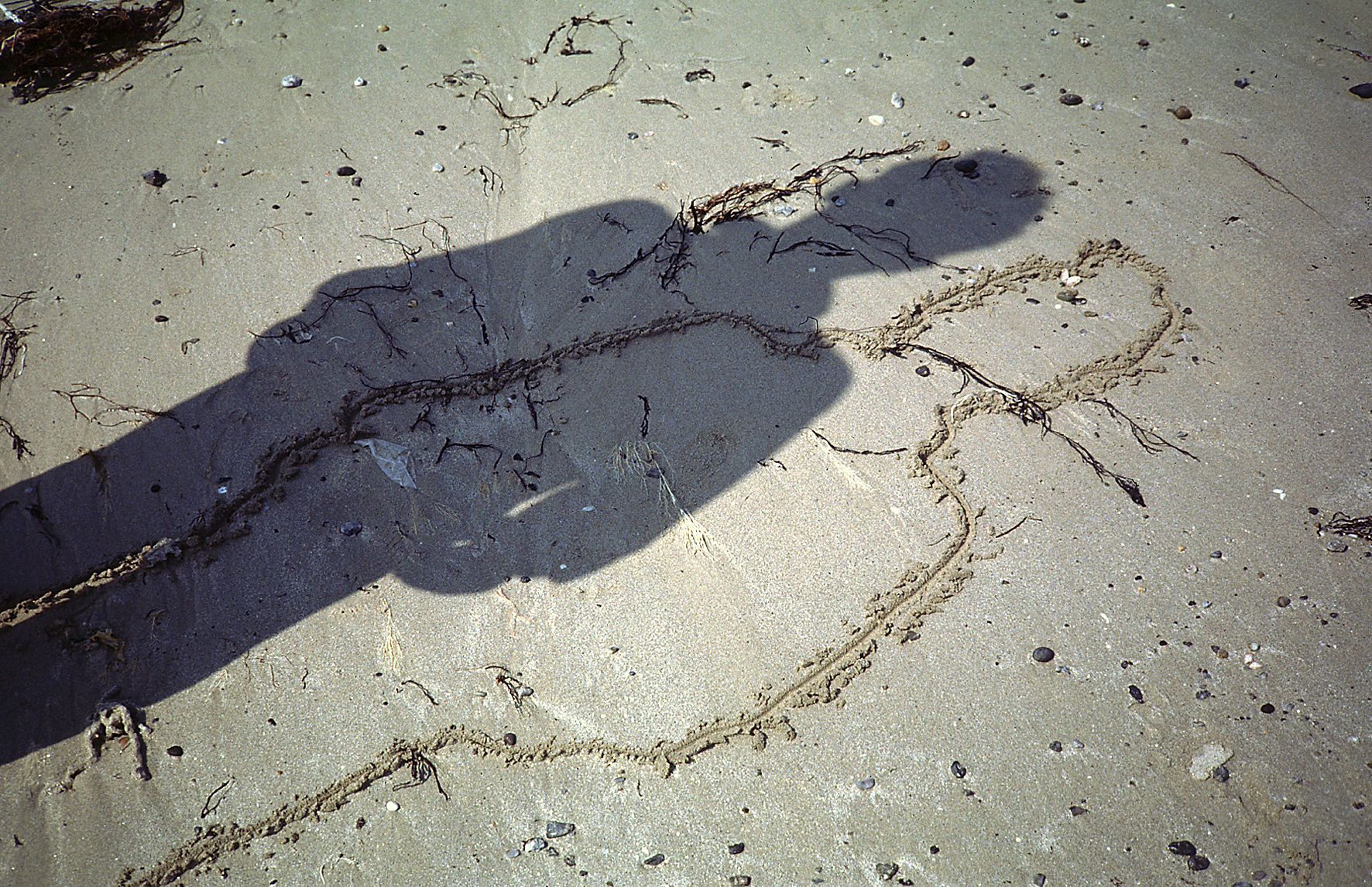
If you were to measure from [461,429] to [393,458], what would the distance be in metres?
0.29

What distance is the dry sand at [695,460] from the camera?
87.4 inches

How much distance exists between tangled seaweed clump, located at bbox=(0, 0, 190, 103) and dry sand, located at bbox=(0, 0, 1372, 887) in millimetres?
203

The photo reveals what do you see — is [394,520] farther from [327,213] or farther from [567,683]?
[327,213]

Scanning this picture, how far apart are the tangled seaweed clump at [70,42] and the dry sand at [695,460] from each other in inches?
8.0

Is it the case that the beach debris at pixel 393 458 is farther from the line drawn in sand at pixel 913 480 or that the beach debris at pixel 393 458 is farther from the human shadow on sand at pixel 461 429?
the line drawn in sand at pixel 913 480

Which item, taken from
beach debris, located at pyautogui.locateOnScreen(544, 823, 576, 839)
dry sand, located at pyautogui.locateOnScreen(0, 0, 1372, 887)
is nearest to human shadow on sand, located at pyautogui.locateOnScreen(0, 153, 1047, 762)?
dry sand, located at pyautogui.locateOnScreen(0, 0, 1372, 887)

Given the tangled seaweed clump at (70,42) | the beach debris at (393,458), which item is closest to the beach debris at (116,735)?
the beach debris at (393,458)

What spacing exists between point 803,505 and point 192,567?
224 centimetres

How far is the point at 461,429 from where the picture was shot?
121 inches

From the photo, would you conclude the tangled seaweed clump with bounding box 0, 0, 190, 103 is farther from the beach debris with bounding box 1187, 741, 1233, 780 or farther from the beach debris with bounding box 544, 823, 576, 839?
the beach debris with bounding box 1187, 741, 1233, 780

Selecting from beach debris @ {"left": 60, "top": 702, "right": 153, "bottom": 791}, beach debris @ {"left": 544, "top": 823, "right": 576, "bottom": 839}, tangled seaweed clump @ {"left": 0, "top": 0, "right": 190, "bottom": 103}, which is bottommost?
beach debris @ {"left": 544, "top": 823, "right": 576, "bottom": 839}

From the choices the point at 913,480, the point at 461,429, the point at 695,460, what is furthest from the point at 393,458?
the point at 913,480

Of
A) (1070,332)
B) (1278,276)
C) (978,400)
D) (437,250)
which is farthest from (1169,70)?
(437,250)

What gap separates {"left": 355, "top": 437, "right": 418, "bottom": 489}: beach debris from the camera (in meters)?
2.94
